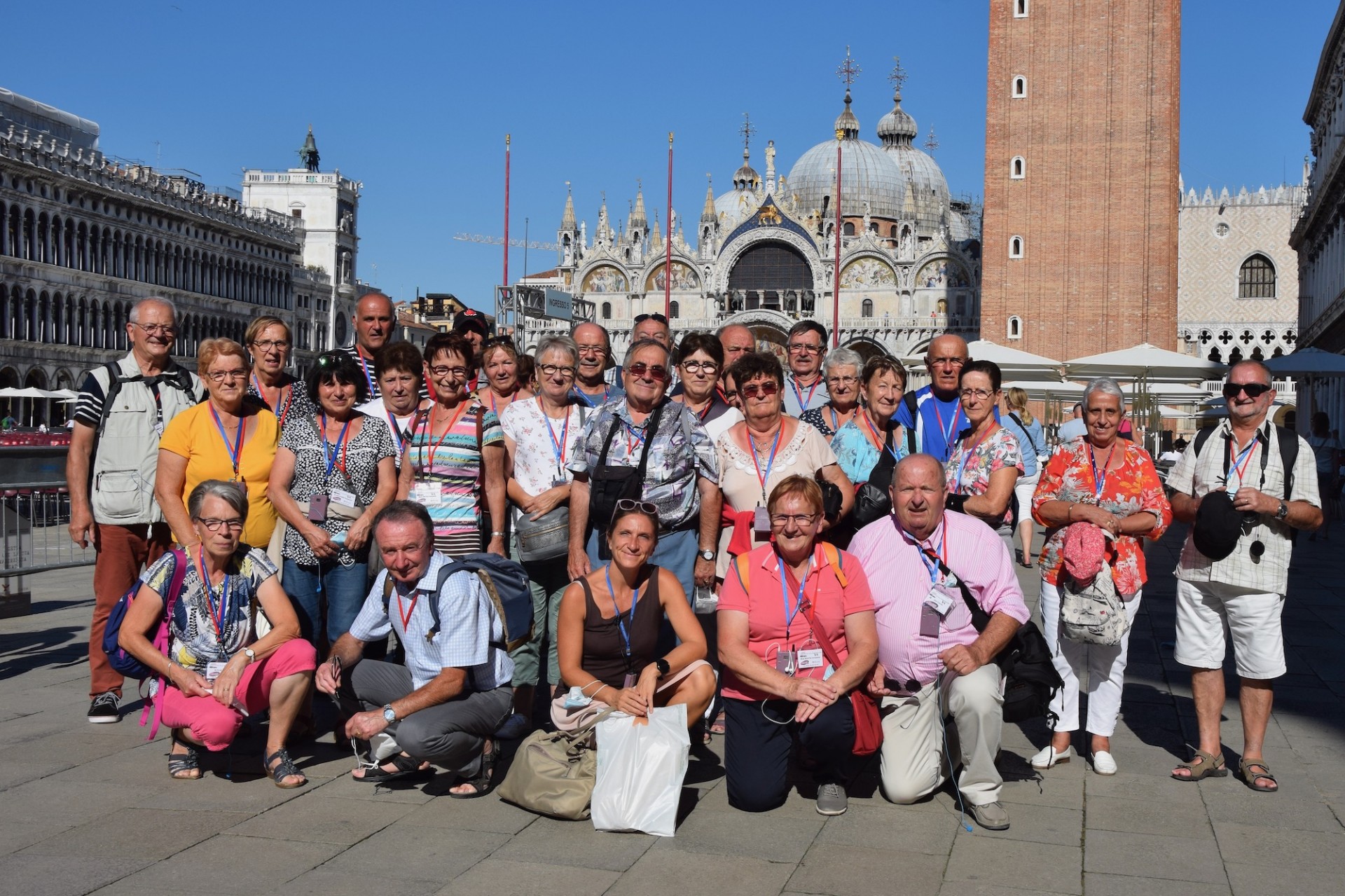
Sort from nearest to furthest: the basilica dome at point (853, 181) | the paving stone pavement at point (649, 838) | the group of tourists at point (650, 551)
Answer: the paving stone pavement at point (649, 838)
the group of tourists at point (650, 551)
the basilica dome at point (853, 181)

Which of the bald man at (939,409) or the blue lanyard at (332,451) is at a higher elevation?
the bald man at (939,409)

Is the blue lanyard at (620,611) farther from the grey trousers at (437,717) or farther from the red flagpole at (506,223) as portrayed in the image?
the red flagpole at (506,223)

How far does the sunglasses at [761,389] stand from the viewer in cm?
521

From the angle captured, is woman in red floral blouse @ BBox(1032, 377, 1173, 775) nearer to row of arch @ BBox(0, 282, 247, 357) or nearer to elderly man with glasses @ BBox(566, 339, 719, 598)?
elderly man with glasses @ BBox(566, 339, 719, 598)

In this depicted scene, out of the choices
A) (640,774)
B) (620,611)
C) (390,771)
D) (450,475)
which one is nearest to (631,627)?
(620,611)

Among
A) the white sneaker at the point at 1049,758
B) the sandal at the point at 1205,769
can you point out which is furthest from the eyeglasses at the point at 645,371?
the sandal at the point at 1205,769

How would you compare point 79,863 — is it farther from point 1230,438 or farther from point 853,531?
point 1230,438

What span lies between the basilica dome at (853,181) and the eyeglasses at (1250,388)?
58.3 meters

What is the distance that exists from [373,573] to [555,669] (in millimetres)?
894

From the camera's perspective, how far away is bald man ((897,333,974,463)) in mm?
5875

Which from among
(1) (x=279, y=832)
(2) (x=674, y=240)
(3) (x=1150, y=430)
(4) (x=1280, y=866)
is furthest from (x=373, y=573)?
(2) (x=674, y=240)

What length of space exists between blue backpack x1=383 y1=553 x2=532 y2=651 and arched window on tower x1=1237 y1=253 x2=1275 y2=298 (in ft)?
175

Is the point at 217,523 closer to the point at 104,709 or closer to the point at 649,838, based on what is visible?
the point at 104,709

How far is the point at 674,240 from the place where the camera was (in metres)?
61.8
